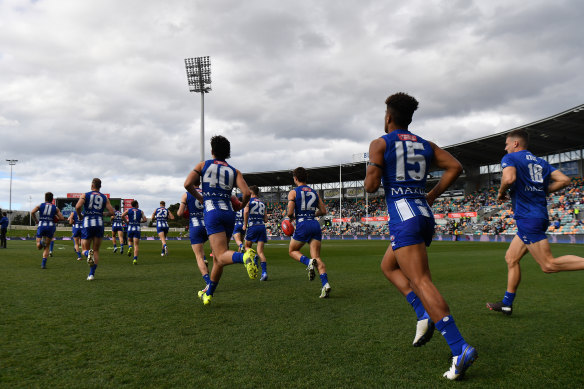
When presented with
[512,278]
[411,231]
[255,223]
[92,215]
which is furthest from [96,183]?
[512,278]

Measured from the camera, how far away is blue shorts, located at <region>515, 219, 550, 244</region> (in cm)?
465

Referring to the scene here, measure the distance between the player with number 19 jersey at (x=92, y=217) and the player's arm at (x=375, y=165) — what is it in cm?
761

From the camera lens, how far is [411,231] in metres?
3.09

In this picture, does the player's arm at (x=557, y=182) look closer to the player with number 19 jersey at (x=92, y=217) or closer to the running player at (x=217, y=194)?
the running player at (x=217, y=194)

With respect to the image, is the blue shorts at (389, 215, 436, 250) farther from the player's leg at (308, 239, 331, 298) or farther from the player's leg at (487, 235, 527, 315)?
the player's leg at (308, 239, 331, 298)

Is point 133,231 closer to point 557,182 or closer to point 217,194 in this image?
point 217,194

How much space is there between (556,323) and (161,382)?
4493 millimetres

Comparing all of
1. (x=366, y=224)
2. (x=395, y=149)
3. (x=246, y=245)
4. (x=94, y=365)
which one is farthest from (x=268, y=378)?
(x=366, y=224)

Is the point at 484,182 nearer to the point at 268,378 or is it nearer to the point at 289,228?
the point at 289,228

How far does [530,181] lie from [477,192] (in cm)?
5408

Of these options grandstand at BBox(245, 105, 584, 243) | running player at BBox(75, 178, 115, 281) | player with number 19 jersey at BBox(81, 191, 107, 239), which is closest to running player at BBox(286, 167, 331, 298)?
running player at BBox(75, 178, 115, 281)

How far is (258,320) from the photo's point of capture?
4.73m

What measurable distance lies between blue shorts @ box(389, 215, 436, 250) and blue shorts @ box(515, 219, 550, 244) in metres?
2.34

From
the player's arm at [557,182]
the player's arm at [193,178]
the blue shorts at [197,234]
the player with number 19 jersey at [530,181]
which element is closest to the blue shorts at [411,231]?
the player with number 19 jersey at [530,181]
